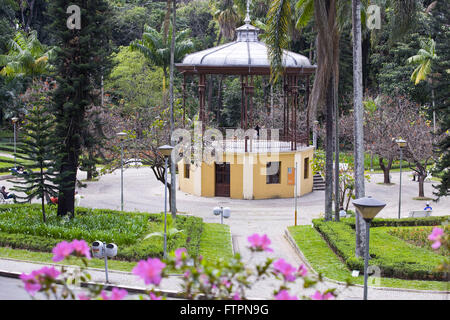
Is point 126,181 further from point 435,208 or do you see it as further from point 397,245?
point 397,245

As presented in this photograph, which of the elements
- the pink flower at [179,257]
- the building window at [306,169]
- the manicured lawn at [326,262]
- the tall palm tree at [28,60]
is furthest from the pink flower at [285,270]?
the tall palm tree at [28,60]

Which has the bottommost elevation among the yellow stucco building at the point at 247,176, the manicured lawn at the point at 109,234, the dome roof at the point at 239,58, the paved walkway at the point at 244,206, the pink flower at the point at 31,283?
the paved walkway at the point at 244,206

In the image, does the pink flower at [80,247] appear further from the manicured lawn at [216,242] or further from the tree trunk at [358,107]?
the tree trunk at [358,107]

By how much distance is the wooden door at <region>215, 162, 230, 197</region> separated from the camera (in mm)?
30500

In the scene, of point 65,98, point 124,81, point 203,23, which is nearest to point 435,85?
point 65,98

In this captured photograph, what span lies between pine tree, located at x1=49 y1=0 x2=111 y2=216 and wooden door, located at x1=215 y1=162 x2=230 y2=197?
11.0m

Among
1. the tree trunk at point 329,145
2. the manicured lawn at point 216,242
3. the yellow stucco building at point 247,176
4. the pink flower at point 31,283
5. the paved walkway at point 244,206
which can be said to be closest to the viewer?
the pink flower at point 31,283

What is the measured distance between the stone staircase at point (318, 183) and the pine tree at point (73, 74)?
54.6 ft

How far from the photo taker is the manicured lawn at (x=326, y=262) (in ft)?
47.4

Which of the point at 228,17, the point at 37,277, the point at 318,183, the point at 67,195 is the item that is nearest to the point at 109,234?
the point at 67,195

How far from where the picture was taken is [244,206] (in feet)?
93.3

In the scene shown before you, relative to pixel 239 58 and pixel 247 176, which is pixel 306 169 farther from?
pixel 239 58

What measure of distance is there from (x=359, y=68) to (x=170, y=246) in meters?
7.44

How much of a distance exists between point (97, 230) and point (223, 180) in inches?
508
